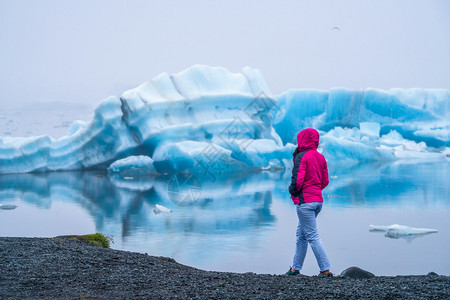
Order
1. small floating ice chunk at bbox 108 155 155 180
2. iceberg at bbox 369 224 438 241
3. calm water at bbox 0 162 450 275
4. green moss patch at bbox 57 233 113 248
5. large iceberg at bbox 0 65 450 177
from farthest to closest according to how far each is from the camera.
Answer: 1. small floating ice chunk at bbox 108 155 155 180
2. large iceberg at bbox 0 65 450 177
3. iceberg at bbox 369 224 438 241
4. calm water at bbox 0 162 450 275
5. green moss patch at bbox 57 233 113 248

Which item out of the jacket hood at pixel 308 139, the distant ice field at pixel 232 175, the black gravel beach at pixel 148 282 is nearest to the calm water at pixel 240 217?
the distant ice field at pixel 232 175

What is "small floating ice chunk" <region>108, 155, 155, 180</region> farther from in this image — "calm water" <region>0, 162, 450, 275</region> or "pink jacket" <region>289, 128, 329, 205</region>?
"pink jacket" <region>289, 128, 329, 205</region>

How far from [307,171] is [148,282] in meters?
1.23

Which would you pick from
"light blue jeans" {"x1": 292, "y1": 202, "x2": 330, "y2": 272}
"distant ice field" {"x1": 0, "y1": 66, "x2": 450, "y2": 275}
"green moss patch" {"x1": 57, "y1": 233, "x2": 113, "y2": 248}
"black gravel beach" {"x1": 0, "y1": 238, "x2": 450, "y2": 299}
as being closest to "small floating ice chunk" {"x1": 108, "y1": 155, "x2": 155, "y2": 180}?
"distant ice field" {"x1": 0, "y1": 66, "x2": 450, "y2": 275}

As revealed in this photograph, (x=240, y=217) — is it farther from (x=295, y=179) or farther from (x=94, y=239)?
(x=295, y=179)

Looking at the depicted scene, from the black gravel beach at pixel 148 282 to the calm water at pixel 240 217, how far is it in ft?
6.12

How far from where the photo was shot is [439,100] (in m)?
24.4

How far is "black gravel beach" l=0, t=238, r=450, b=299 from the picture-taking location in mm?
2758

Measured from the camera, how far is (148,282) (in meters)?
3.18

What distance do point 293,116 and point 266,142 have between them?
610 centimetres

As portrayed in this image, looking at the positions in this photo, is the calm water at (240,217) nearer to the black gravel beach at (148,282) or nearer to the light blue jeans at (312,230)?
the light blue jeans at (312,230)

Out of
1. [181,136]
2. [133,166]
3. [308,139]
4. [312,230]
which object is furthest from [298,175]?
[133,166]

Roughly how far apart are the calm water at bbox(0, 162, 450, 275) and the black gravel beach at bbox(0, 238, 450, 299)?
1865mm

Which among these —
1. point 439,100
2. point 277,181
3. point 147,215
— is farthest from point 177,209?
point 439,100
